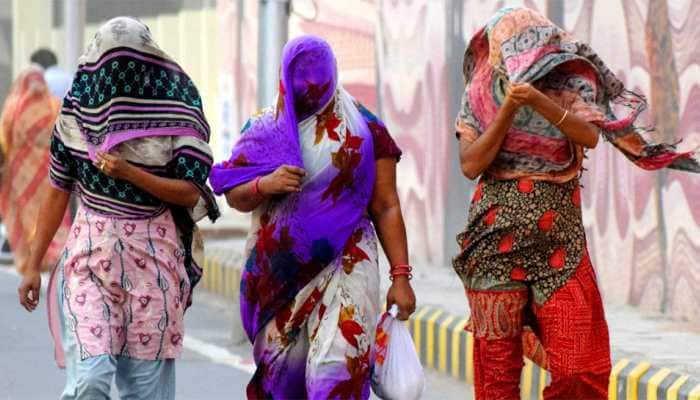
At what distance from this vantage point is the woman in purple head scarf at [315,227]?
6.02m

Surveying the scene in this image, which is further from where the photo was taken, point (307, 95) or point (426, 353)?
point (426, 353)

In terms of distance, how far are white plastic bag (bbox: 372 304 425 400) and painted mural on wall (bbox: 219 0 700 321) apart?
13.3ft

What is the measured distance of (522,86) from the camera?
19.2 feet

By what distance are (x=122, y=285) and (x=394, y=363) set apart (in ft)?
2.90

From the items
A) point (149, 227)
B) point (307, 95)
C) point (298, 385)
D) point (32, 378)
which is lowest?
point (32, 378)

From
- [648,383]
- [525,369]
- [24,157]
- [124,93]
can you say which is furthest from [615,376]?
[24,157]

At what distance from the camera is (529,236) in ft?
20.0

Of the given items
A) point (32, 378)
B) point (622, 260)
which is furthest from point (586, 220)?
point (32, 378)

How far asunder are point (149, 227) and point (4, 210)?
9183 mm

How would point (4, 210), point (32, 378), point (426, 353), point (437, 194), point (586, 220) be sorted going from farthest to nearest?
point (4, 210) < point (437, 194) < point (586, 220) < point (426, 353) < point (32, 378)

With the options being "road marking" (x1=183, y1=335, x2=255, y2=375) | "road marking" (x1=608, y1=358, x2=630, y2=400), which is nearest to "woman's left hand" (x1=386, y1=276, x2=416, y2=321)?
"road marking" (x1=608, y1=358, x2=630, y2=400)

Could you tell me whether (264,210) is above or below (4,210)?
above

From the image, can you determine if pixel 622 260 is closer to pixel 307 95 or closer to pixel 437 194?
pixel 437 194

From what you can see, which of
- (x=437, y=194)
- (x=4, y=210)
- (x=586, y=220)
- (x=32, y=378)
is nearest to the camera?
(x=32, y=378)
